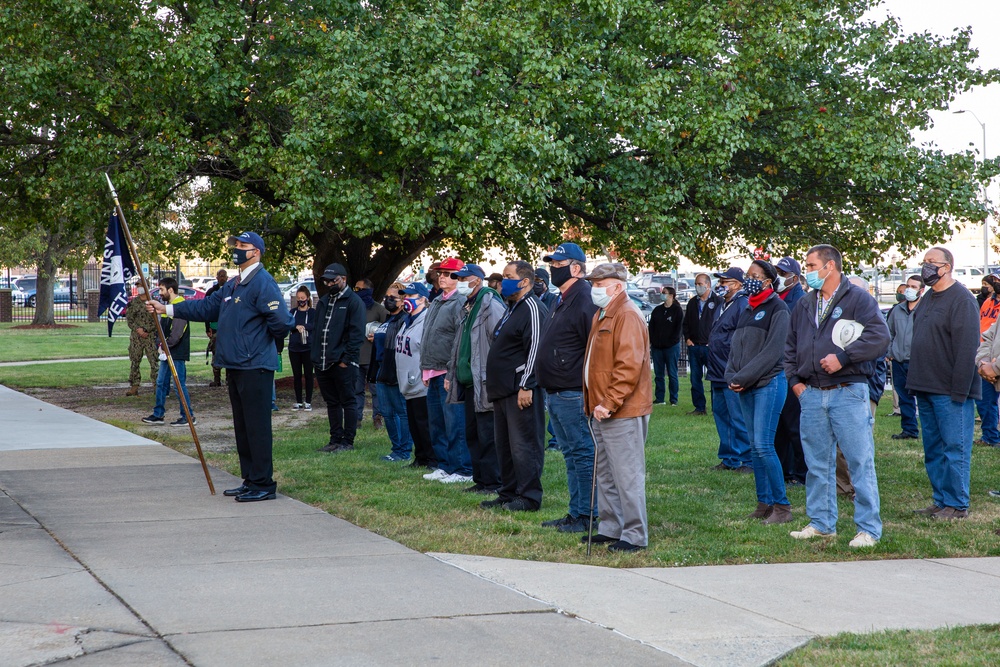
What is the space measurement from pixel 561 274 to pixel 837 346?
188 centimetres

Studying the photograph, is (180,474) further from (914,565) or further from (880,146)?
(880,146)

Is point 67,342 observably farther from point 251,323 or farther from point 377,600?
point 377,600

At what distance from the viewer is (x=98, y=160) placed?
1502 cm

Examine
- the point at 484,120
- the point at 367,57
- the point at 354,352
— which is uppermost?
the point at 367,57

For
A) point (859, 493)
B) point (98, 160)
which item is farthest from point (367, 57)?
point (859, 493)

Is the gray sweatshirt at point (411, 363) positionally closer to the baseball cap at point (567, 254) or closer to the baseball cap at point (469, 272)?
the baseball cap at point (469, 272)

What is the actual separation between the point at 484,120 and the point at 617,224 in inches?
135

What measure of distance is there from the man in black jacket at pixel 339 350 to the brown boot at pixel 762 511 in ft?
16.3

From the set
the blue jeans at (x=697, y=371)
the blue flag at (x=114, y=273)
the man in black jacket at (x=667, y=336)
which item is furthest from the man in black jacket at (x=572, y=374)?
the man in black jacket at (x=667, y=336)

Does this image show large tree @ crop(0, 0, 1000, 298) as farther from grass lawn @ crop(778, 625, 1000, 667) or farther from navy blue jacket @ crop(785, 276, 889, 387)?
grass lawn @ crop(778, 625, 1000, 667)

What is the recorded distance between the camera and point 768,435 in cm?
766

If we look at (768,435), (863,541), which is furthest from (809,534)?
(768,435)

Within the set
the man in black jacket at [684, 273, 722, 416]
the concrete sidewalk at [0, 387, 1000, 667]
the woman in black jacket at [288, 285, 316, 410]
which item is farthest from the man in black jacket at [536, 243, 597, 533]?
the man in black jacket at [684, 273, 722, 416]

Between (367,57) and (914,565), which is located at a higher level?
(367,57)
